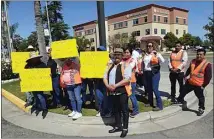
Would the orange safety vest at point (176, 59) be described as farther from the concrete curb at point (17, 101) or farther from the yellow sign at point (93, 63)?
the concrete curb at point (17, 101)

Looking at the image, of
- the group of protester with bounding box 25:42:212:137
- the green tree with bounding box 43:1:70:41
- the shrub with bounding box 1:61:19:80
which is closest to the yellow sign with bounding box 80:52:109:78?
Answer: the group of protester with bounding box 25:42:212:137

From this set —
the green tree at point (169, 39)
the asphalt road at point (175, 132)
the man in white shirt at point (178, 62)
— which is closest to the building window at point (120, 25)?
the green tree at point (169, 39)

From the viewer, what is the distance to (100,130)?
207 inches

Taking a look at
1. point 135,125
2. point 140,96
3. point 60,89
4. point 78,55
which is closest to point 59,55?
point 78,55

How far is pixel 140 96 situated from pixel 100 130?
269 centimetres

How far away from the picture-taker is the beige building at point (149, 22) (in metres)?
69.1

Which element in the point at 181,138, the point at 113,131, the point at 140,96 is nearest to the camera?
the point at 181,138

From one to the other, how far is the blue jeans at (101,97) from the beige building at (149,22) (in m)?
60.4

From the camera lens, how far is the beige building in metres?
69.1

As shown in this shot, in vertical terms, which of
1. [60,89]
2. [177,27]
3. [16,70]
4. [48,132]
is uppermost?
[177,27]

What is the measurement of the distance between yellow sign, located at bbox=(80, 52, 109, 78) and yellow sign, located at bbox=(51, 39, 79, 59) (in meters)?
0.22

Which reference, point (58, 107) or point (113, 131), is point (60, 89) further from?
point (113, 131)

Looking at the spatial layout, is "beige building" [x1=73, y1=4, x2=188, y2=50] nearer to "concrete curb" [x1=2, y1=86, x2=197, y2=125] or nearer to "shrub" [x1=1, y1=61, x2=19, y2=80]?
"shrub" [x1=1, y1=61, x2=19, y2=80]

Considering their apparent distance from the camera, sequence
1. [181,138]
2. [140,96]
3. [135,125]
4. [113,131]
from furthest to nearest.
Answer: [140,96]
[135,125]
[113,131]
[181,138]
